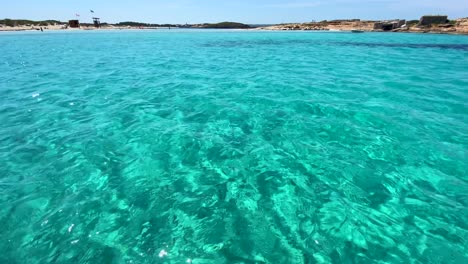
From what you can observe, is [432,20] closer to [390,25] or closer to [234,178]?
[390,25]

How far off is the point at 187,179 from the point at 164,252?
5.92 feet

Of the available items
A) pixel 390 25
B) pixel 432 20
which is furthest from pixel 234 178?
pixel 432 20

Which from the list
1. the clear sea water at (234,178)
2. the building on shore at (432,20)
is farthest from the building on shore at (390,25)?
the clear sea water at (234,178)

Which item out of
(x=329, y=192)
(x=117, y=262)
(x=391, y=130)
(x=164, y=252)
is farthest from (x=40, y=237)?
(x=391, y=130)

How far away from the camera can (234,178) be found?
5086 millimetres

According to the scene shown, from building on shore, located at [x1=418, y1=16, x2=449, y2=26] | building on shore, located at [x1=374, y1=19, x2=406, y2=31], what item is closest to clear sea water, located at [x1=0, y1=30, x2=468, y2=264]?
building on shore, located at [x1=374, y1=19, x2=406, y2=31]

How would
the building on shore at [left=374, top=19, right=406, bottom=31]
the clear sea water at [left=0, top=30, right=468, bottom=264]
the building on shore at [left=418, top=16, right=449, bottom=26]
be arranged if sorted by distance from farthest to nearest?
the building on shore at [left=374, top=19, right=406, bottom=31], the building on shore at [left=418, top=16, right=449, bottom=26], the clear sea water at [left=0, top=30, right=468, bottom=264]

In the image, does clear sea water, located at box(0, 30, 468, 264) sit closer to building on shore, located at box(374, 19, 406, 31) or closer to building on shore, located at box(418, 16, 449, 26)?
building on shore, located at box(374, 19, 406, 31)

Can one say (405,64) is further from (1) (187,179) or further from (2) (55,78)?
(2) (55,78)

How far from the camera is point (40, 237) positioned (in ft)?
11.9

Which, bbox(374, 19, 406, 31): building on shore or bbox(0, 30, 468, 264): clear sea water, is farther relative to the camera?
bbox(374, 19, 406, 31): building on shore

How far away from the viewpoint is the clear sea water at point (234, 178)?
353cm

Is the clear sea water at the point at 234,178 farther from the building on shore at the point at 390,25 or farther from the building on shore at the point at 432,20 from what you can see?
the building on shore at the point at 432,20

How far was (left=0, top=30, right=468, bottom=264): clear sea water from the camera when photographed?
3532 millimetres
